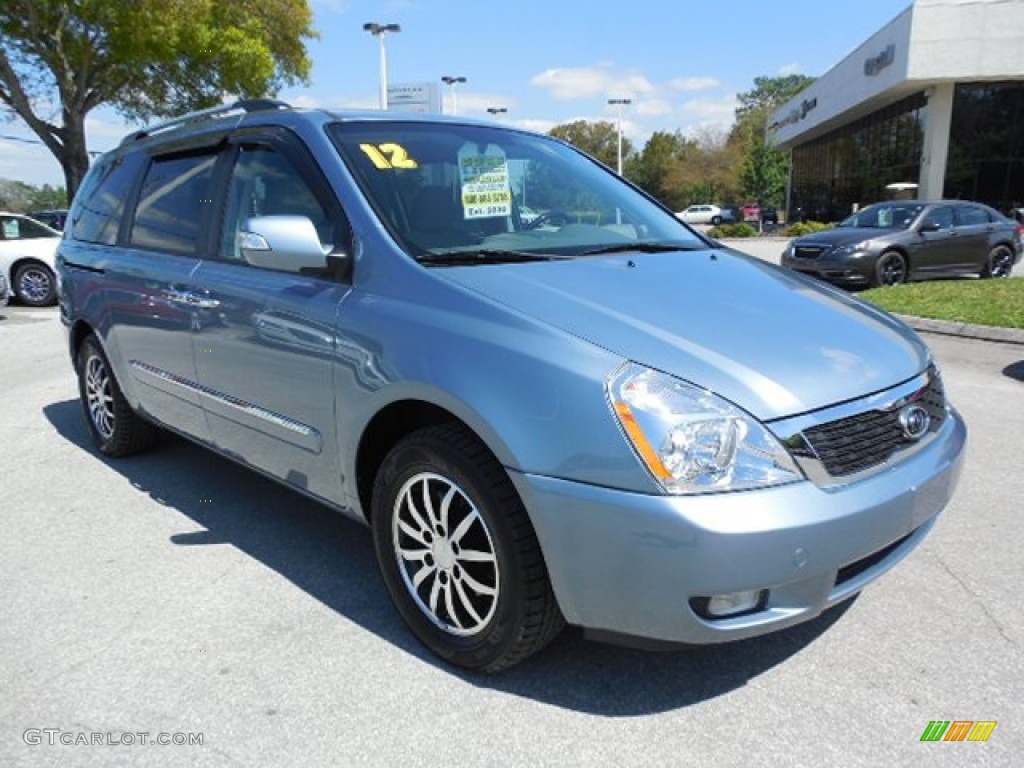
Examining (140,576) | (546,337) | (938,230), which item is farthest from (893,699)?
(938,230)

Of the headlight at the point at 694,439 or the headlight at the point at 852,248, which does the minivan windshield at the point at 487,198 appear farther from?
the headlight at the point at 852,248

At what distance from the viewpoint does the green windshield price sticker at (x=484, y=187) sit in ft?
10.3

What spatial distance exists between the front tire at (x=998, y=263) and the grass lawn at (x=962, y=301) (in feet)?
6.59

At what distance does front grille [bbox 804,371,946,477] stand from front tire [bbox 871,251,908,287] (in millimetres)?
10617

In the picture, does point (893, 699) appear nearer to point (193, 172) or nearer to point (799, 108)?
point (193, 172)

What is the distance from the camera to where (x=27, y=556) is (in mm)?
3541

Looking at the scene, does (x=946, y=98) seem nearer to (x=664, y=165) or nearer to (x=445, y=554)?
(x=445, y=554)

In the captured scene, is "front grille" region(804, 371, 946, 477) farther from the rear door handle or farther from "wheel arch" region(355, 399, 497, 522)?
the rear door handle

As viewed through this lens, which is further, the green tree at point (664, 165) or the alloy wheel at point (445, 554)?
the green tree at point (664, 165)

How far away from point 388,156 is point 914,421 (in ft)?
6.87

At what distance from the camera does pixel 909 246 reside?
12.4 metres

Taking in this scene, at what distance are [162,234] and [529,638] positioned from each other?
2.85 metres

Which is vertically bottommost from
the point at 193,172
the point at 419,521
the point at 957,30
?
the point at 419,521

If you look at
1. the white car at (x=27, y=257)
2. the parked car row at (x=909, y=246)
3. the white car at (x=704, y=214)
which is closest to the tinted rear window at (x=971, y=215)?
the parked car row at (x=909, y=246)
